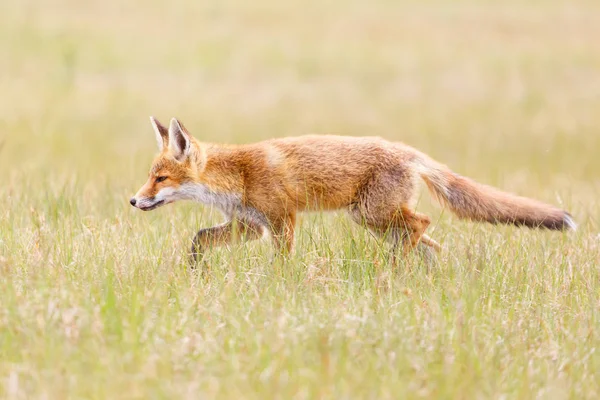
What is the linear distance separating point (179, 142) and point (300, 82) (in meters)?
14.7

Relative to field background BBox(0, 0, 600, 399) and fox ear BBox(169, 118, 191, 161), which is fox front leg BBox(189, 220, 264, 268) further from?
fox ear BBox(169, 118, 191, 161)

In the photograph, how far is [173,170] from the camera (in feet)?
23.3

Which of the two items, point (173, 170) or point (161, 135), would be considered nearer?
point (173, 170)

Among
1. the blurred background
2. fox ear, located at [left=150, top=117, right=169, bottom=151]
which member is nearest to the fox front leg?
fox ear, located at [left=150, top=117, right=169, bottom=151]

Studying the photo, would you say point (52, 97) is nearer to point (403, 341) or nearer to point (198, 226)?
point (198, 226)

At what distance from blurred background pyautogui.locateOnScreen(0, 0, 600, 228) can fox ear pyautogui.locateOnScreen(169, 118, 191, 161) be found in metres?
1.82

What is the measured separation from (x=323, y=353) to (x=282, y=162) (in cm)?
273

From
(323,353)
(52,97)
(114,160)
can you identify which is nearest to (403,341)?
(323,353)

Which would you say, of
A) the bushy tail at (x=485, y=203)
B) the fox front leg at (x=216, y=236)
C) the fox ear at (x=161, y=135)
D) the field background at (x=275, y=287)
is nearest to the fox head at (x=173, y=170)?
the fox ear at (x=161, y=135)

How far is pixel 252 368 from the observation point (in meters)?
4.50

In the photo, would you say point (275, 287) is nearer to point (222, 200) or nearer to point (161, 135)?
point (222, 200)

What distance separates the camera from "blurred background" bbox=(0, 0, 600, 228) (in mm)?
14859

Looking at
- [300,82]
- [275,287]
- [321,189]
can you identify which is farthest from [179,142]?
[300,82]

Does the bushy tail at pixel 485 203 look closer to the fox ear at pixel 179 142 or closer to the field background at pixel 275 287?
the field background at pixel 275 287
